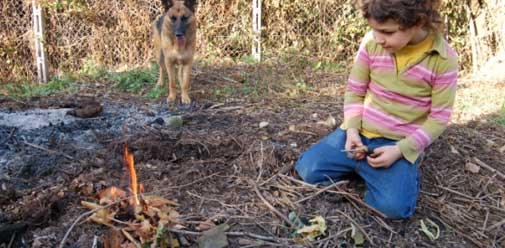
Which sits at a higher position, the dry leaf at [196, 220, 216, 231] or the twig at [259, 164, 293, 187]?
the twig at [259, 164, 293, 187]

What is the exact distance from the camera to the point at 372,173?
293 centimetres

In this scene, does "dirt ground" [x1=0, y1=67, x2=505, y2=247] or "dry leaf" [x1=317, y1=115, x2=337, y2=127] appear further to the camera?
"dry leaf" [x1=317, y1=115, x2=337, y2=127]

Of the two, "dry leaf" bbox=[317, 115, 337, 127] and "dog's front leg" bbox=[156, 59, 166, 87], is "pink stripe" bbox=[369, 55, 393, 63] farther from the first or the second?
"dog's front leg" bbox=[156, 59, 166, 87]

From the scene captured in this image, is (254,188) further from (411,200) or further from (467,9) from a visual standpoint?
(467,9)

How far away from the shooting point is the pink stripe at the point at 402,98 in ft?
9.32

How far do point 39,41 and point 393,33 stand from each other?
23.3ft

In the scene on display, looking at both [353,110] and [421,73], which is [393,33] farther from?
[353,110]

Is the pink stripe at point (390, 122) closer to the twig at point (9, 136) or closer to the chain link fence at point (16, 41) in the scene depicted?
the twig at point (9, 136)

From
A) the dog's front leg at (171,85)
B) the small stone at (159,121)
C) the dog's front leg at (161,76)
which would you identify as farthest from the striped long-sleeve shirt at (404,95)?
the dog's front leg at (161,76)

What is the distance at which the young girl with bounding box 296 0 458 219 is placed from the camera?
2605 millimetres

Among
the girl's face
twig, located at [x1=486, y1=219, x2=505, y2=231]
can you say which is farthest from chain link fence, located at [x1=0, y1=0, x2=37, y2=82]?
twig, located at [x1=486, y1=219, x2=505, y2=231]

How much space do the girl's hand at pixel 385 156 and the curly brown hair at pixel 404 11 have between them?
73cm

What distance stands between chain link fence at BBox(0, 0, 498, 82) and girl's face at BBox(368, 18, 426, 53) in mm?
5710

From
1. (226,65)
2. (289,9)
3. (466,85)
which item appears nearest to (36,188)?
(226,65)
